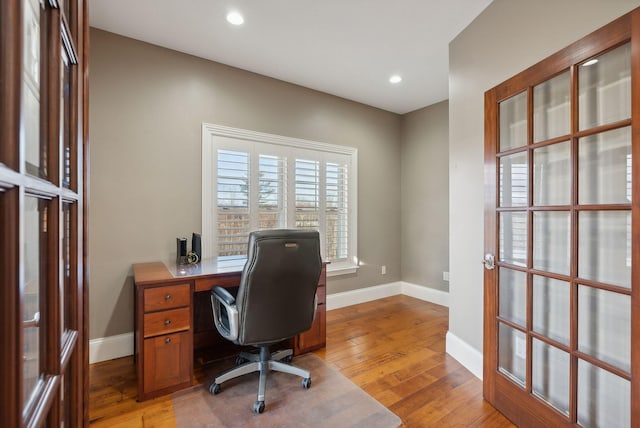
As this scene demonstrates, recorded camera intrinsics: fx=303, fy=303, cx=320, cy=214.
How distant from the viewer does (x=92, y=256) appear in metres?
2.37

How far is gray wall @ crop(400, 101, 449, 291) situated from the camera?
385 cm

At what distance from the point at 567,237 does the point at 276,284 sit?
1.55 meters

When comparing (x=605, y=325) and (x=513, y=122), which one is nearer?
(x=605, y=325)

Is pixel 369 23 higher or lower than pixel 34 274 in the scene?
higher

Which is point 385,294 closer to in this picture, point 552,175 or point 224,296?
point 224,296

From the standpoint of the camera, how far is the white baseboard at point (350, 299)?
7.94ft

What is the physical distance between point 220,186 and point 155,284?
4.08ft

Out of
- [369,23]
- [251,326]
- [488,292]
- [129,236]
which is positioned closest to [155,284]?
[251,326]

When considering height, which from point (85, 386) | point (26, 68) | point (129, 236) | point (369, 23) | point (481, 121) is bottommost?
point (85, 386)

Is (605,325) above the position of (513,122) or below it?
below

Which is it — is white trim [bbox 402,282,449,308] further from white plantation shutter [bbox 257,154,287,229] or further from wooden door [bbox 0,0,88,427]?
wooden door [bbox 0,0,88,427]

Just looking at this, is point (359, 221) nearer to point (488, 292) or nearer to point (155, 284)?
point (488, 292)

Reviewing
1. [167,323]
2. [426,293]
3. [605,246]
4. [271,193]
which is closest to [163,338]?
[167,323]

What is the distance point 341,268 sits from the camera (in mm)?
3738
